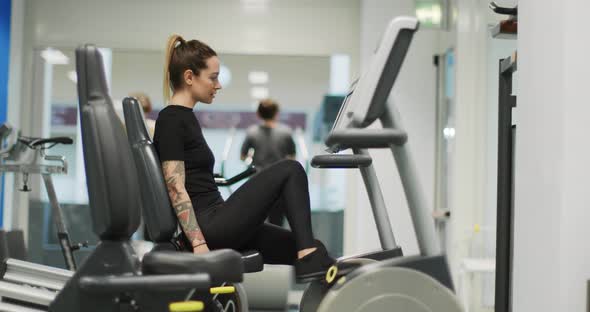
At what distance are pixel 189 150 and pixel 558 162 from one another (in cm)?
111

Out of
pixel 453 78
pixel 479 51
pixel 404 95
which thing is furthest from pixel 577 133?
pixel 404 95

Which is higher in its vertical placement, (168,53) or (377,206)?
(168,53)

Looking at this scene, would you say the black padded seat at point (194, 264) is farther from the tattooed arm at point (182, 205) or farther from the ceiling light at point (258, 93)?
the ceiling light at point (258, 93)

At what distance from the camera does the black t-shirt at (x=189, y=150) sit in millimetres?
2176

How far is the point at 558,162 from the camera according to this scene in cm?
213

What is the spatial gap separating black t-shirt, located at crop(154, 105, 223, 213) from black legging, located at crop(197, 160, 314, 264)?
6cm

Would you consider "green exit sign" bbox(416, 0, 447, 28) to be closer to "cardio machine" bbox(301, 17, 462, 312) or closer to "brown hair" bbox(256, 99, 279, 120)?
"brown hair" bbox(256, 99, 279, 120)

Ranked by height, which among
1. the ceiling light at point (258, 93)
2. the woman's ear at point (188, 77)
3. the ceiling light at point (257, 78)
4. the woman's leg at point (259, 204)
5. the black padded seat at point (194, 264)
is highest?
the woman's ear at point (188, 77)

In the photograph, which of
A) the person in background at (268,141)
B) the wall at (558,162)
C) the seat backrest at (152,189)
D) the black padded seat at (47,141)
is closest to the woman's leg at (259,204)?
the seat backrest at (152,189)

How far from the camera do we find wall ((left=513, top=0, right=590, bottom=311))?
6.93 feet

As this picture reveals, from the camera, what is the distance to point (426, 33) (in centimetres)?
566

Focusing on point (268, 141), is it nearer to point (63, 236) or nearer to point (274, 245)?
point (63, 236)

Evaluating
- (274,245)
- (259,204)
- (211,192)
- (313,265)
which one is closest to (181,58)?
(211,192)

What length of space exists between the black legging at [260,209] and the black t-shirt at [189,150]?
2.5 inches
